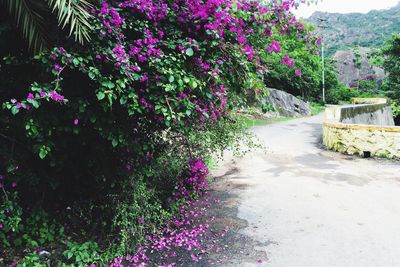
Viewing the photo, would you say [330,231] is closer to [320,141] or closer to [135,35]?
[135,35]

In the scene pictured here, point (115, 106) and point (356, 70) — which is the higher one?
point (356, 70)

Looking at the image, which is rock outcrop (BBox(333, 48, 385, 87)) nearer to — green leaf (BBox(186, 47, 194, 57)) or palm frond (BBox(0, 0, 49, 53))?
green leaf (BBox(186, 47, 194, 57))

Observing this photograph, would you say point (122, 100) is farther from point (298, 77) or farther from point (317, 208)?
point (298, 77)

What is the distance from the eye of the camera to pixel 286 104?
2455cm

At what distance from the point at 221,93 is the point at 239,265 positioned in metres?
2.07

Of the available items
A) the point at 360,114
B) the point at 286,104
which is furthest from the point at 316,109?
the point at 360,114

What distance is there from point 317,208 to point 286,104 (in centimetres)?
1940

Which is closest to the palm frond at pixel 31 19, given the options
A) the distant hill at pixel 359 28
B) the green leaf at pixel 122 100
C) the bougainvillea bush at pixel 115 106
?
the bougainvillea bush at pixel 115 106

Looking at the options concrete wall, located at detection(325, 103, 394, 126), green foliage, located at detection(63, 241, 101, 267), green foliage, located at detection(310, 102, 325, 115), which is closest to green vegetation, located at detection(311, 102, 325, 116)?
green foliage, located at detection(310, 102, 325, 115)

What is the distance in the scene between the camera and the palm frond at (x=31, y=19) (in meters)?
3.34

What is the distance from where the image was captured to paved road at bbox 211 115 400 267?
425cm

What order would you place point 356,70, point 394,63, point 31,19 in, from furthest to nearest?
1. point 356,70
2. point 394,63
3. point 31,19

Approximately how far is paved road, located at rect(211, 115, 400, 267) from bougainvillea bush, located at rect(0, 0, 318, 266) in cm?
144

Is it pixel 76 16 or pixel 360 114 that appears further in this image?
pixel 360 114
